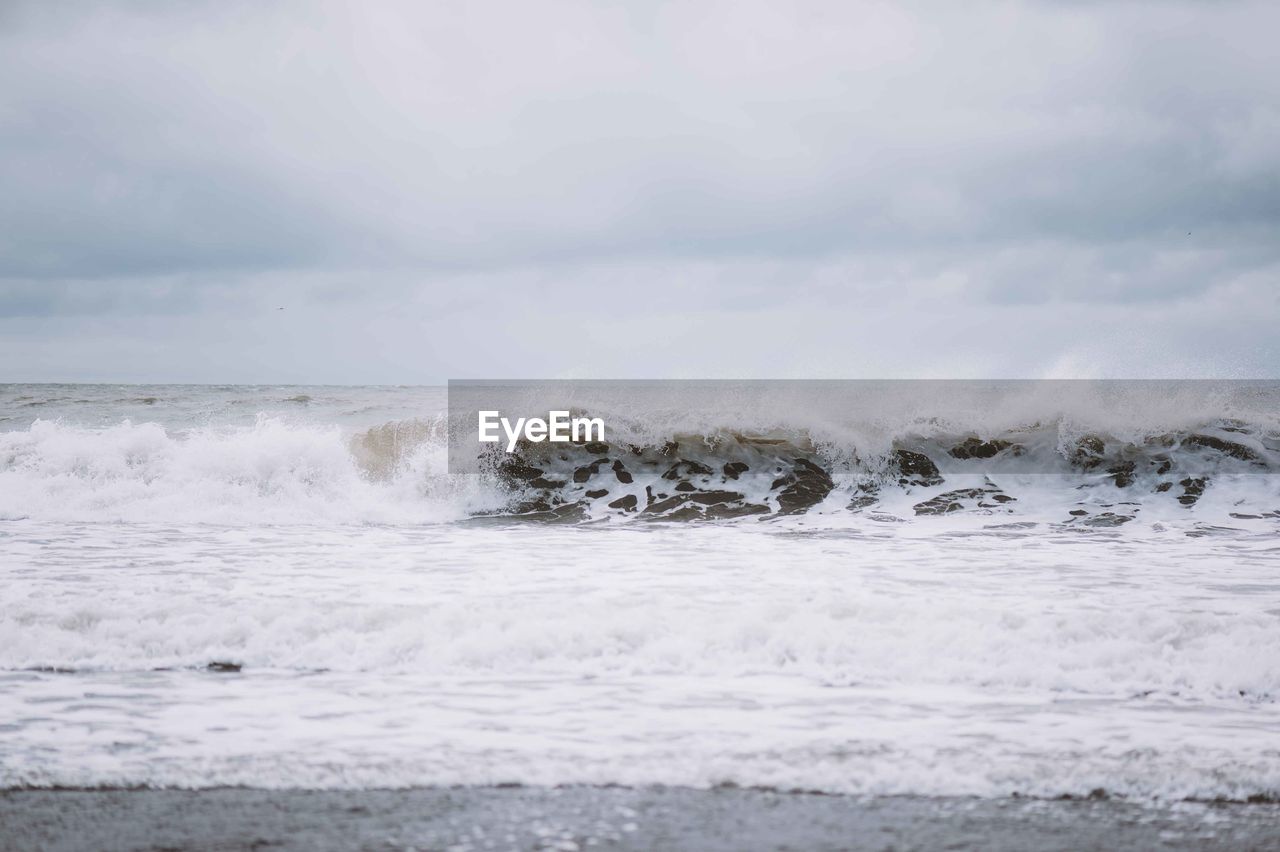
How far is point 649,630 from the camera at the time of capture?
17.9ft

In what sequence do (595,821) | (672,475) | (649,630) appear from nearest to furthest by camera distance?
(595,821)
(649,630)
(672,475)

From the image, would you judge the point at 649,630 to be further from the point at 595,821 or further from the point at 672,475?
the point at 672,475

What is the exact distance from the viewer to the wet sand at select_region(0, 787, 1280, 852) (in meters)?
2.85

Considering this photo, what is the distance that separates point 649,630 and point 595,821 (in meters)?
2.45

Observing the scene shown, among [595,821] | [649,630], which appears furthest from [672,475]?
[595,821]

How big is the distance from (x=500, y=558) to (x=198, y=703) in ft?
12.5

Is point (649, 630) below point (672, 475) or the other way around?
below

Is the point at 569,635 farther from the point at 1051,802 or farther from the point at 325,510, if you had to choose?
the point at 325,510

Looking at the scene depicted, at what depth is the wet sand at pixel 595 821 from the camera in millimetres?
2854

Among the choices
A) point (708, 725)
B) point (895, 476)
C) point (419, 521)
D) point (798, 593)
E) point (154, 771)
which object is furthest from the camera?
point (895, 476)

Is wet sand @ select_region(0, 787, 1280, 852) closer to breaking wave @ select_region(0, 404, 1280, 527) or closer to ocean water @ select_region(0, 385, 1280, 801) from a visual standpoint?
ocean water @ select_region(0, 385, 1280, 801)

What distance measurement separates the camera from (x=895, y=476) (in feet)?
40.3

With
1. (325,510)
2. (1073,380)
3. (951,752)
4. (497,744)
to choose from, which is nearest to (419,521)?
(325,510)

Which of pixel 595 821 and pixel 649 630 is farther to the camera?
pixel 649 630
